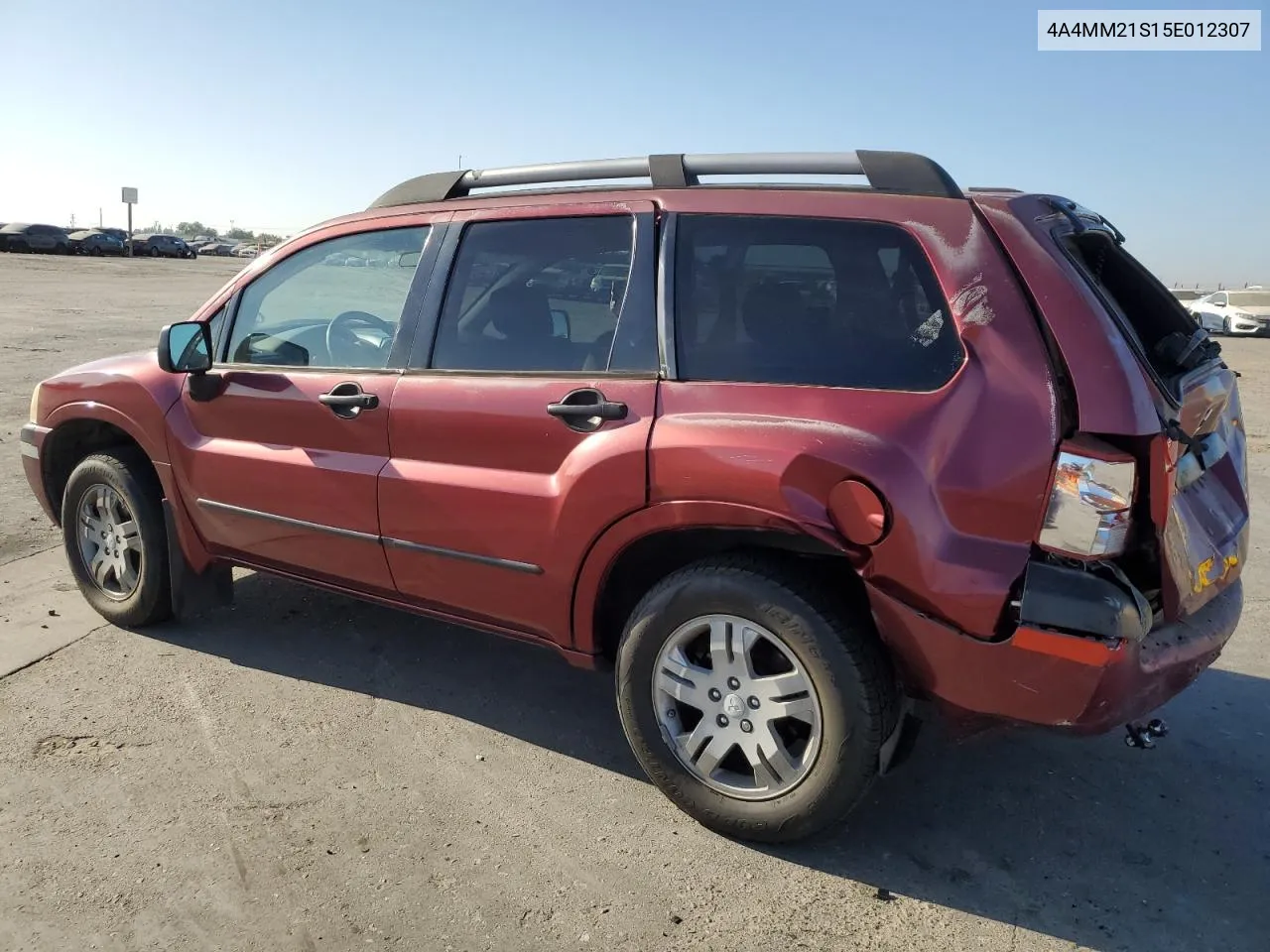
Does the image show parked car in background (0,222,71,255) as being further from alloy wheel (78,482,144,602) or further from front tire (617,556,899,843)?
front tire (617,556,899,843)

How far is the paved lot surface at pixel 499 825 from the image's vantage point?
8.49ft

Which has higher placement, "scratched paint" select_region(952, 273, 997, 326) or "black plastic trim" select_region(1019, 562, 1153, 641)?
"scratched paint" select_region(952, 273, 997, 326)

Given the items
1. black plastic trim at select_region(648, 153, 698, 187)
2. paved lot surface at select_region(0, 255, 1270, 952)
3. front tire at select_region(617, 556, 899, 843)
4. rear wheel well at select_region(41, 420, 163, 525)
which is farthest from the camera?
rear wheel well at select_region(41, 420, 163, 525)

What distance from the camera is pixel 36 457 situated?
461 centimetres

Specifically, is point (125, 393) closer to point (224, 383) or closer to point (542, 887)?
point (224, 383)

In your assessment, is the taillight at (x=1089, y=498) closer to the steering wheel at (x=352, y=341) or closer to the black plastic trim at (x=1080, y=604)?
the black plastic trim at (x=1080, y=604)

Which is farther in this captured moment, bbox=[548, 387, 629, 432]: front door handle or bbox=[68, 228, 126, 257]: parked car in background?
bbox=[68, 228, 126, 257]: parked car in background

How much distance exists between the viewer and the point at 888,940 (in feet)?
8.36

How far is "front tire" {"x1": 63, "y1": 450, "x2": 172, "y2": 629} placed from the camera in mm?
4266

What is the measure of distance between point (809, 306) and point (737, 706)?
3.81 feet

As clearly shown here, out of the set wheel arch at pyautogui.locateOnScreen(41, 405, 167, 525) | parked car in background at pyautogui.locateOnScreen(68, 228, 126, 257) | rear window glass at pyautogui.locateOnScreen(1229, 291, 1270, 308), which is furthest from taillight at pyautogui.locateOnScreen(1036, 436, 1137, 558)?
parked car in background at pyautogui.locateOnScreen(68, 228, 126, 257)

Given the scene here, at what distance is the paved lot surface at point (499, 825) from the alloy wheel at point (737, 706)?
229 millimetres

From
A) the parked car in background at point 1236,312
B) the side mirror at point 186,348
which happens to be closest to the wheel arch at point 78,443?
the side mirror at point 186,348

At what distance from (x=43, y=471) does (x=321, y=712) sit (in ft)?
6.62
